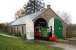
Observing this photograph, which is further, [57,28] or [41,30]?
[41,30]

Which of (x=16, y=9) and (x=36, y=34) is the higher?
(x=16, y=9)

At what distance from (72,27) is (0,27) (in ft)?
6.12

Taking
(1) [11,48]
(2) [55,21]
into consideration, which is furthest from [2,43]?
(2) [55,21]

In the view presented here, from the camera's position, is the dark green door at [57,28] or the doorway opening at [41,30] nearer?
the dark green door at [57,28]

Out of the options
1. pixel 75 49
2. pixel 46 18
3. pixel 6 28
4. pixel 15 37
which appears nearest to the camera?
pixel 6 28

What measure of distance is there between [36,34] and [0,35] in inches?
112

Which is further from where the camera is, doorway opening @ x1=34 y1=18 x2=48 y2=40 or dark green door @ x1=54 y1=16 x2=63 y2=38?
doorway opening @ x1=34 y1=18 x2=48 y2=40

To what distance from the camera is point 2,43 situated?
3.72m

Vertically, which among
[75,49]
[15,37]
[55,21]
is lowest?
[75,49]

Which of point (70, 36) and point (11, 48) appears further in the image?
point (70, 36)

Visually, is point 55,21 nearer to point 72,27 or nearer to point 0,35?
point 72,27

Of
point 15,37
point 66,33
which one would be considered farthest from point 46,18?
point 15,37

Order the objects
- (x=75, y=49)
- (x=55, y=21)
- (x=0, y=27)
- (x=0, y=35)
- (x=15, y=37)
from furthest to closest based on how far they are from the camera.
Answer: (x=55, y=21) → (x=75, y=49) → (x=15, y=37) → (x=0, y=35) → (x=0, y=27)

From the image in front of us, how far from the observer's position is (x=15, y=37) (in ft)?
14.6
